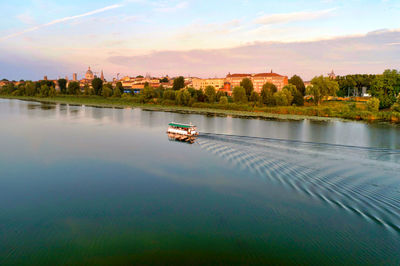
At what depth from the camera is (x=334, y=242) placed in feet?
20.9

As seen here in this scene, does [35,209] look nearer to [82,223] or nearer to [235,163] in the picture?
[82,223]

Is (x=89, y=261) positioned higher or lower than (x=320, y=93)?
lower

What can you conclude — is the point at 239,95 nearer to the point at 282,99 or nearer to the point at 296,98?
the point at 282,99

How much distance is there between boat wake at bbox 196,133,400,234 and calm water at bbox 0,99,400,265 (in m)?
0.05

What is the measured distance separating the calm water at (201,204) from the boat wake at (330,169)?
5 centimetres

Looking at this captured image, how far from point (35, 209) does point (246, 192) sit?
603cm

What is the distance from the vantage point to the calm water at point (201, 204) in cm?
603

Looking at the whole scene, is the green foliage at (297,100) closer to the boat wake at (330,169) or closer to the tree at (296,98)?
the tree at (296,98)

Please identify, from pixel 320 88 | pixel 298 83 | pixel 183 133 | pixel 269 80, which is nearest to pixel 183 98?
pixel 320 88

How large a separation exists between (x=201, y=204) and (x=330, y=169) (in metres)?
5.71

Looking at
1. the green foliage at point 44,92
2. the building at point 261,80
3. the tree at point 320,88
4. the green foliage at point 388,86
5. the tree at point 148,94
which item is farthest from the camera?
the building at point 261,80

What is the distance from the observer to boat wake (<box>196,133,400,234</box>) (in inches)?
317

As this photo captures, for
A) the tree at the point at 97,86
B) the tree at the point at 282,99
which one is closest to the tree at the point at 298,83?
the tree at the point at 282,99

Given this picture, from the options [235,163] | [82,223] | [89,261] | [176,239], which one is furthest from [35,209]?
[235,163]
